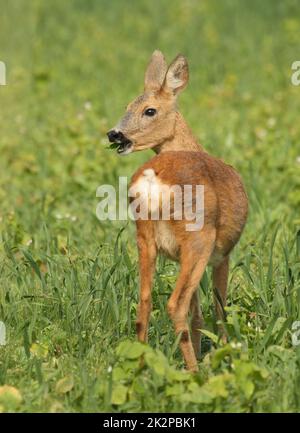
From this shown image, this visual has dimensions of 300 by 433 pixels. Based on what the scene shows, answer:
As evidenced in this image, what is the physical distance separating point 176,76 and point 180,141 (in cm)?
46

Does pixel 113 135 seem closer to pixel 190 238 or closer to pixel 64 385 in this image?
pixel 190 238

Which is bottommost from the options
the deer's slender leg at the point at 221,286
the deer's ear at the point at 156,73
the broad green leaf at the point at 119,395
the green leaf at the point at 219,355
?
the broad green leaf at the point at 119,395

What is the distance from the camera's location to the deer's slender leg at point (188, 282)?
192 inches

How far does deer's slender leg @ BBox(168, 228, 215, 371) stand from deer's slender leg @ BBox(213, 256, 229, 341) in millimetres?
416

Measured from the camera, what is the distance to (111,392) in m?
4.61

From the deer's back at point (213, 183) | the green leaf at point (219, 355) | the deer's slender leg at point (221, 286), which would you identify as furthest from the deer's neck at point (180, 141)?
the green leaf at point (219, 355)

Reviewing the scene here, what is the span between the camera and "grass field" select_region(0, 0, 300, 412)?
4.74 m

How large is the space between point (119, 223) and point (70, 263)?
1.48 meters

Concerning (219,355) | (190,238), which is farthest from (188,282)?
(219,355)

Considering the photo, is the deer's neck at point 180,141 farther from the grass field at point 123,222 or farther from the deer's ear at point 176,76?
the grass field at point 123,222

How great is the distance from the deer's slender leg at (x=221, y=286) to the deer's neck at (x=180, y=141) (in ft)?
4.05

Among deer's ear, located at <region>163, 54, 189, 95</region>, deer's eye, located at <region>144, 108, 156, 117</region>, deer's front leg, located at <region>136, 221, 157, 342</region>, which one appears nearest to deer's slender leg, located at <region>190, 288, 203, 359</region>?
deer's front leg, located at <region>136, 221, 157, 342</region>
